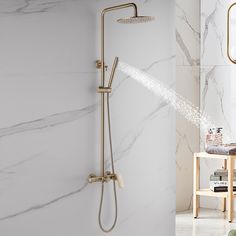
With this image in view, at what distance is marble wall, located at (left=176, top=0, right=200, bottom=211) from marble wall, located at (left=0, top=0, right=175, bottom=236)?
2.11m

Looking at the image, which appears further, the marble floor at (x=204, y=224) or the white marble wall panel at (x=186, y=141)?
the white marble wall panel at (x=186, y=141)

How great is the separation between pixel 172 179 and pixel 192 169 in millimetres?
2246

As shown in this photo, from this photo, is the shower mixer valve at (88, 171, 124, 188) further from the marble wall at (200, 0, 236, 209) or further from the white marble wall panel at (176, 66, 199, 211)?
the marble wall at (200, 0, 236, 209)

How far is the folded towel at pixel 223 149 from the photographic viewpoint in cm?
514

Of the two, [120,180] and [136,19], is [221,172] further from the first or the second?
[136,19]

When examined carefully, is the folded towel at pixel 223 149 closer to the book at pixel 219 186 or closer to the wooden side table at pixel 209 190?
the wooden side table at pixel 209 190

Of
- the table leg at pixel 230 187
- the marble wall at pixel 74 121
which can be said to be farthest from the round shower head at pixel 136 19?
the table leg at pixel 230 187

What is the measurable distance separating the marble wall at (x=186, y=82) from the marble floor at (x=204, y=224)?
0.86 ft

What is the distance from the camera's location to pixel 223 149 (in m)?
5.19

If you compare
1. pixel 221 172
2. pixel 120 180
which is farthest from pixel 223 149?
pixel 120 180

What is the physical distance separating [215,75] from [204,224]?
142 cm

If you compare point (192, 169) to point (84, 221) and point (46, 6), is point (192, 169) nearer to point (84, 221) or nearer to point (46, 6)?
point (84, 221)

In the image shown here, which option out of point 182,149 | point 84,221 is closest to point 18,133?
point 84,221

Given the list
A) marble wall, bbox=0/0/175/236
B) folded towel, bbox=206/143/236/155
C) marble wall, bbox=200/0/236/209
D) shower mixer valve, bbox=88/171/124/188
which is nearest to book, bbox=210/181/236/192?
folded towel, bbox=206/143/236/155
